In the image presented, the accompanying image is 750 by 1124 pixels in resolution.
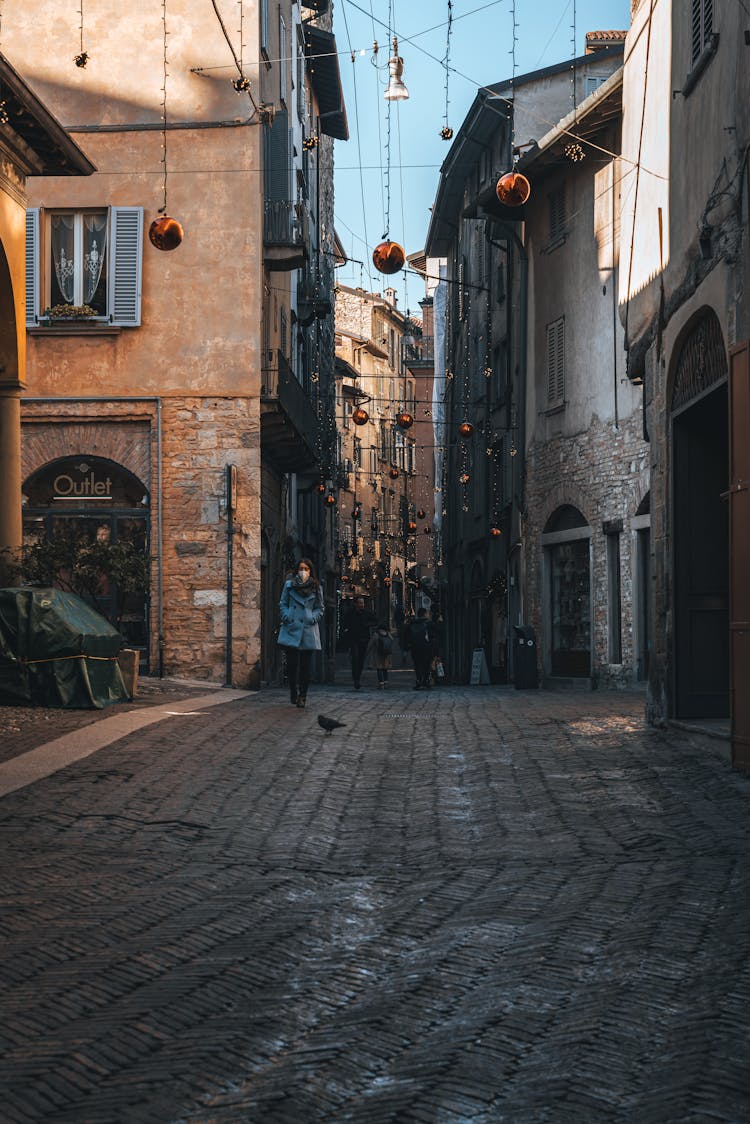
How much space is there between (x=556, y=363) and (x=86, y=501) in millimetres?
9447

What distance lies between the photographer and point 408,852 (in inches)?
306

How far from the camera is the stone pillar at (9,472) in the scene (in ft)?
56.6

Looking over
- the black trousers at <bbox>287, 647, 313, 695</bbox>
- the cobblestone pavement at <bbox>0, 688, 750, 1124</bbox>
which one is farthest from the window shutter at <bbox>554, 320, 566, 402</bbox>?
the cobblestone pavement at <bbox>0, 688, 750, 1124</bbox>

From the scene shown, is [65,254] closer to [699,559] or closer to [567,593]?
[567,593]

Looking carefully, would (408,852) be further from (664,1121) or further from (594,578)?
(594,578)

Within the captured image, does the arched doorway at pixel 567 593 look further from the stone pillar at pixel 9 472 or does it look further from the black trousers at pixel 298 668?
the stone pillar at pixel 9 472

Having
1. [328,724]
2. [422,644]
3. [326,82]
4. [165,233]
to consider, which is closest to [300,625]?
[328,724]

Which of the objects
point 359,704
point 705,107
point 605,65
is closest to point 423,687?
point 359,704

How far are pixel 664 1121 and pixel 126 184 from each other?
2172cm

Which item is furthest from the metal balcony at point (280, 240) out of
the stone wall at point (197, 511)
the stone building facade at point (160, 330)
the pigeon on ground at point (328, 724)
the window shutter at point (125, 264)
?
the pigeon on ground at point (328, 724)

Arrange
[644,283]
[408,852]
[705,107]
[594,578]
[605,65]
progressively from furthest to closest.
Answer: [605,65] → [594,578] → [644,283] → [705,107] → [408,852]

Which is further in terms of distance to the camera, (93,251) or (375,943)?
(93,251)

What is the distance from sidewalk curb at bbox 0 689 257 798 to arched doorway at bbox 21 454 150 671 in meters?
7.09

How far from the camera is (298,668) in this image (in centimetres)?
1777
